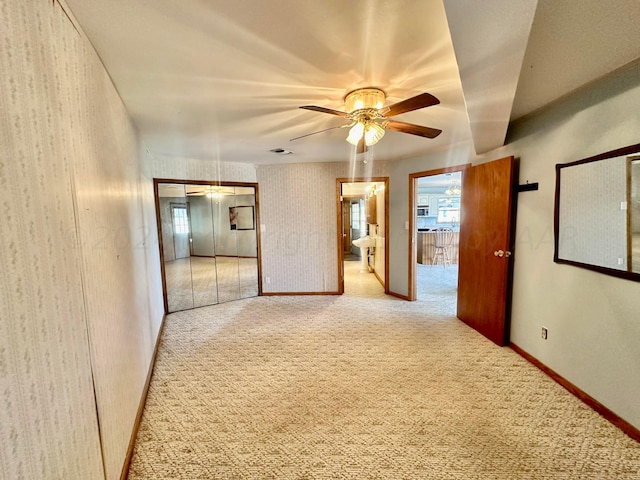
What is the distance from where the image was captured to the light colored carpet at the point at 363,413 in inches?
61.5

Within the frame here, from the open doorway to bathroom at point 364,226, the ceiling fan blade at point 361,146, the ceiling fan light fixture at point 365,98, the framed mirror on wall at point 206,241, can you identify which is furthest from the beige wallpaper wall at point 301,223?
the ceiling fan light fixture at point 365,98

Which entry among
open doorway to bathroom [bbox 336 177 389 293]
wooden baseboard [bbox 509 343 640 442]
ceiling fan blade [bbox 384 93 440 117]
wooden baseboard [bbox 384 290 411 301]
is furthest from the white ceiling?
wooden baseboard [bbox 384 290 411 301]

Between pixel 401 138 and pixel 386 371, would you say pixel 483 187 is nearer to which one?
pixel 401 138

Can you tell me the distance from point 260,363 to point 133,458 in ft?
3.78

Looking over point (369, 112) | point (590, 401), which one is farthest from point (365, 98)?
point (590, 401)

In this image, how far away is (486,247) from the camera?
3125 mm

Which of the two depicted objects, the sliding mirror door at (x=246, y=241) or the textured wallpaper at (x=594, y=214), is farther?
the sliding mirror door at (x=246, y=241)

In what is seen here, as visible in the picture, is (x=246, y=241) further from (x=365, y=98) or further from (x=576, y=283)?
(x=576, y=283)

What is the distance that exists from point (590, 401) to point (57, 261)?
3226 mm

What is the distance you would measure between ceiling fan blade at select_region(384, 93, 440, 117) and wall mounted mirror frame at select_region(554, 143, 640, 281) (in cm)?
127

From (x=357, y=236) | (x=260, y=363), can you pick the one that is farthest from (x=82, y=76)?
(x=357, y=236)

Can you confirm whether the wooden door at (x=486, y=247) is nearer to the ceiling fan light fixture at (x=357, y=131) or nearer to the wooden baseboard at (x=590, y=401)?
the wooden baseboard at (x=590, y=401)

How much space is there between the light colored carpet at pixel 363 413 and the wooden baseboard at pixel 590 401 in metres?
0.05

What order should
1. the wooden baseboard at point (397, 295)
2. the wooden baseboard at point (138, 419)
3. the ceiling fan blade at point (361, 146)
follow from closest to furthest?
the wooden baseboard at point (138, 419)
the ceiling fan blade at point (361, 146)
the wooden baseboard at point (397, 295)
